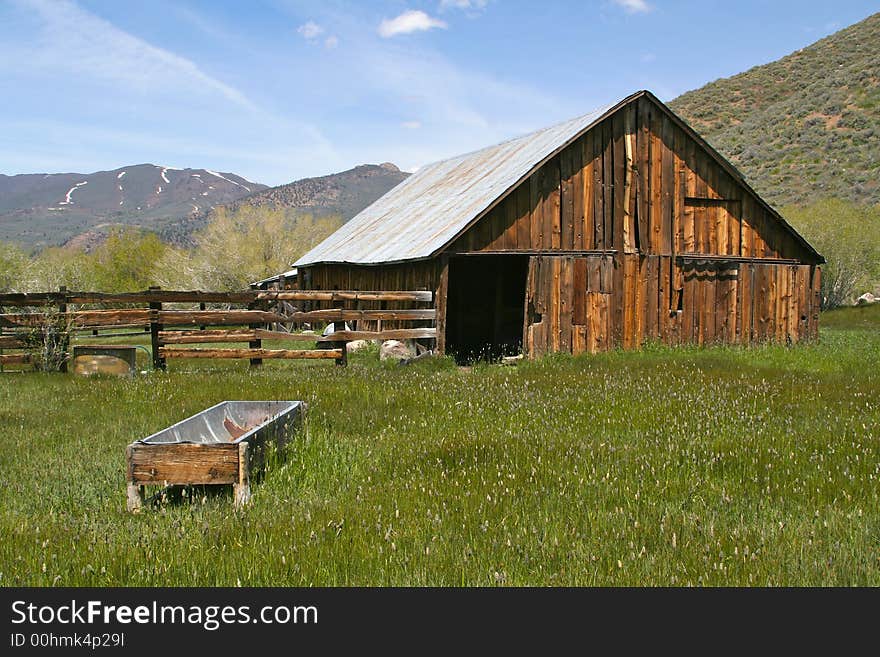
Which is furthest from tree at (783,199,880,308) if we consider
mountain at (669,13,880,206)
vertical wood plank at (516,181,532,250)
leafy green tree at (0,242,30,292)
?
leafy green tree at (0,242,30,292)

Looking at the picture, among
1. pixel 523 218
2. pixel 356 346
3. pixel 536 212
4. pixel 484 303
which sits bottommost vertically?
pixel 356 346

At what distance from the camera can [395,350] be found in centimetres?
1953

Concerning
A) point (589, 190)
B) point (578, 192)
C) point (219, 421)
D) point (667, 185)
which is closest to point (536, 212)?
point (578, 192)

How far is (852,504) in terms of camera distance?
18.7 feet

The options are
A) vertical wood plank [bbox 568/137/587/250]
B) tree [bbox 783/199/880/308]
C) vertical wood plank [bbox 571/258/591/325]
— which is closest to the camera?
vertical wood plank [bbox 571/258/591/325]

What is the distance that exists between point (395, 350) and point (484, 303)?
20.2 ft

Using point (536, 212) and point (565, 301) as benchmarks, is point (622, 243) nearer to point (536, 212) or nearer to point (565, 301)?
point (565, 301)

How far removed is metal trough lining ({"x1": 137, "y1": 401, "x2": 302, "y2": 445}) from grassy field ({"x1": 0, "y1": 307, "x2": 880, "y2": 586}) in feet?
1.56

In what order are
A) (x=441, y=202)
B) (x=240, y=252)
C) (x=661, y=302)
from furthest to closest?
(x=240, y=252) → (x=441, y=202) → (x=661, y=302)

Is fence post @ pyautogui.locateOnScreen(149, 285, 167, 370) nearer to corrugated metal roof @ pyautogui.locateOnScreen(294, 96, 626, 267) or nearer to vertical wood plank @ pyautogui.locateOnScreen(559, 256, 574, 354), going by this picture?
corrugated metal roof @ pyautogui.locateOnScreen(294, 96, 626, 267)

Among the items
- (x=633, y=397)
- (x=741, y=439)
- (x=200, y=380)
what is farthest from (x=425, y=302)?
(x=741, y=439)

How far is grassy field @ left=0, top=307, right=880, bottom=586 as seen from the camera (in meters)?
4.45

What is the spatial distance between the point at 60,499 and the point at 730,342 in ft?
58.6

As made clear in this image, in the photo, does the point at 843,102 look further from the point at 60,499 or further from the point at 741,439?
the point at 60,499
